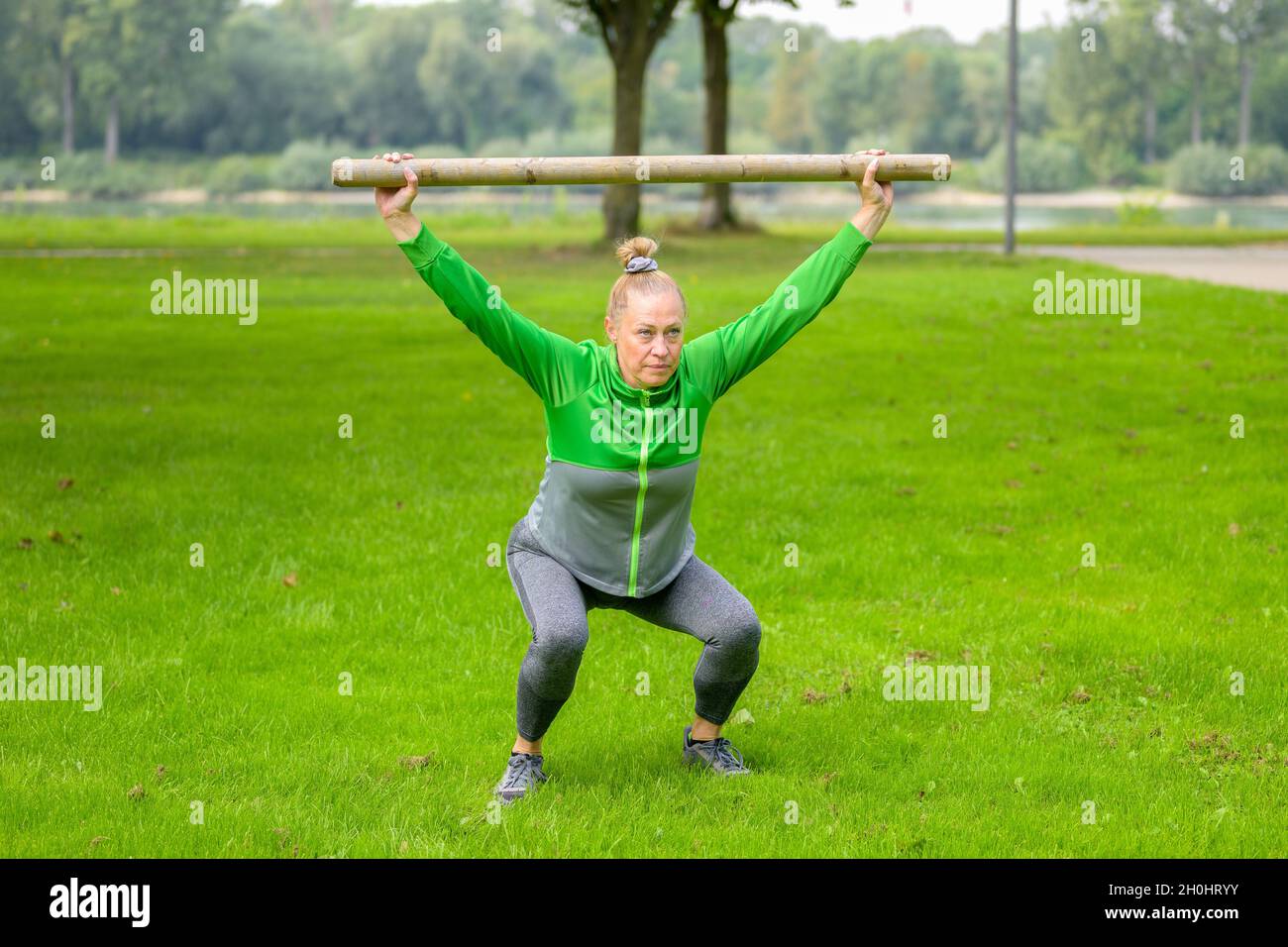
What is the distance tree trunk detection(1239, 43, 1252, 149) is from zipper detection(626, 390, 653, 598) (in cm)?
8938

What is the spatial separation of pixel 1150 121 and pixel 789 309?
3833 inches

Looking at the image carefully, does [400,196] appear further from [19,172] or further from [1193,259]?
[19,172]

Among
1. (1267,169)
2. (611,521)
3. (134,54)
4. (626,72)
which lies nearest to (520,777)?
(611,521)

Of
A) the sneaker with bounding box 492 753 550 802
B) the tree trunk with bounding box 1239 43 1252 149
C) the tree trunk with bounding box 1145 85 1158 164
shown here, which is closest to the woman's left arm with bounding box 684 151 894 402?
the sneaker with bounding box 492 753 550 802

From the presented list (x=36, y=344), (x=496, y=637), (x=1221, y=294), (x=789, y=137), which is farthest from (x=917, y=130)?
(x=496, y=637)

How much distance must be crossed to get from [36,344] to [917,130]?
10448 centimetres

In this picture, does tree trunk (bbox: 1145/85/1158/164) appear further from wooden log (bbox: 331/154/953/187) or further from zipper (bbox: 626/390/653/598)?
zipper (bbox: 626/390/653/598)

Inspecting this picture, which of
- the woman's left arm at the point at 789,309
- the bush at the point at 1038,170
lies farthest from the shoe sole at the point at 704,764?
the bush at the point at 1038,170

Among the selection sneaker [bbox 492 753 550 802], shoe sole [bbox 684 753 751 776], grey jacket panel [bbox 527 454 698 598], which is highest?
grey jacket panel [bbox 527 454 698 598]

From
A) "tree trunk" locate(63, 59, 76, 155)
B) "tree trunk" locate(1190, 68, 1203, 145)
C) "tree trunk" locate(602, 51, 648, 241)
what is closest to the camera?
"tree trunk" locate(602, 51, 648, 241)

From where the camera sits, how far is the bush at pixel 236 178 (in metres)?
81.8

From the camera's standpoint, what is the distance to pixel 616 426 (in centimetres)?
486

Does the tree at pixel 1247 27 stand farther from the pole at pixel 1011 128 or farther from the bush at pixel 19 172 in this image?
the bush at pixel 19 172

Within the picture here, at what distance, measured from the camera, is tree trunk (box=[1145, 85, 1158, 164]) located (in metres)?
94.6
